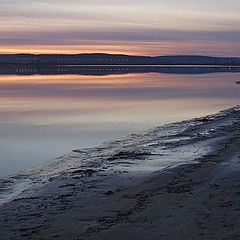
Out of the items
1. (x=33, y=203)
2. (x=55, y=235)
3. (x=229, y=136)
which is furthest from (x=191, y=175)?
(x=229, y=136)

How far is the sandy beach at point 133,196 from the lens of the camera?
18.0ft

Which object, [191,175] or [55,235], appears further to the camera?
[191,175]

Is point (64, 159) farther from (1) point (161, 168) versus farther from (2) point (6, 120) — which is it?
(2) point (6, 120)

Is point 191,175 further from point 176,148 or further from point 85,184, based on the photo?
point 176,148

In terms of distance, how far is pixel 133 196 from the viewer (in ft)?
23.3

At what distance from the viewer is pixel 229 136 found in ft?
41.5

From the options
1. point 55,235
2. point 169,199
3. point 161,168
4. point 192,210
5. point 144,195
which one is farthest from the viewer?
point 161,168

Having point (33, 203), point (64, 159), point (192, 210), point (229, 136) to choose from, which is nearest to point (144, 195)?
point (192, 210)

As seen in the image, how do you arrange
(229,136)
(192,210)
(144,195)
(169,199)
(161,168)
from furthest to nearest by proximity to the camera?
(229,136)
(161,168)
(144,195)
(169,199)
(192,210)

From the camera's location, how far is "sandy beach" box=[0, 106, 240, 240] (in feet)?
18.0

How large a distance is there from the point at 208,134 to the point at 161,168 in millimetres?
4674

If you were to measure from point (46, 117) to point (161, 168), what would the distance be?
11.2 meters

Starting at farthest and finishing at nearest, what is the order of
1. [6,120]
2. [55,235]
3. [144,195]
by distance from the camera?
[6,120] < [144,195] < [55,235]

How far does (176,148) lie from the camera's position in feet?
37.6
